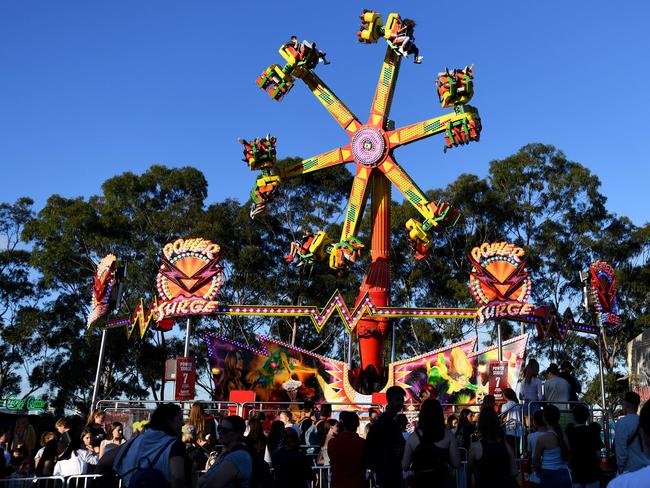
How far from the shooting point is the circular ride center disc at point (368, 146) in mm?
25203

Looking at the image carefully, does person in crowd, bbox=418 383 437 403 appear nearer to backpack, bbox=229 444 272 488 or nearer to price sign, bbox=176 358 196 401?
price sign, bbox=176 358 196 401

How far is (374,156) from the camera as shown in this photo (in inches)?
992

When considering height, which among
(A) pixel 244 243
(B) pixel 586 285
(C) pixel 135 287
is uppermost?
(A) pixel 244 243

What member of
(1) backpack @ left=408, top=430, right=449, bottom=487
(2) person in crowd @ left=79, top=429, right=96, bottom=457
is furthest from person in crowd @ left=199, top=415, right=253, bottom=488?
(2) person in crowd @ left=79, top=429, right=96, bottom=457

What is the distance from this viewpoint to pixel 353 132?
25.8m

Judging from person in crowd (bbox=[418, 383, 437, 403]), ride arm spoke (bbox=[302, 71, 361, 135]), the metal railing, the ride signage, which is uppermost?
ride arm spoke (bbox=[302, 71, 361, 135])

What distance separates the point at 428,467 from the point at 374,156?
19519 millimetres

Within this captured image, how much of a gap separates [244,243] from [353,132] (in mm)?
18689

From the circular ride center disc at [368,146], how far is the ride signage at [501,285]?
5234mm

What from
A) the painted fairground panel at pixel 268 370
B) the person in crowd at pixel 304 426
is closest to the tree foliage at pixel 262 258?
the painted fairground panel at pixel 268 370

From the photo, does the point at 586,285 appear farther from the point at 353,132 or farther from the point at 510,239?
the point at 510,239

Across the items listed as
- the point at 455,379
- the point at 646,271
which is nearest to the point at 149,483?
the point at 455,379

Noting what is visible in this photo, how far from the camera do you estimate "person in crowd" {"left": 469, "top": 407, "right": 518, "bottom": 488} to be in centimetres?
670

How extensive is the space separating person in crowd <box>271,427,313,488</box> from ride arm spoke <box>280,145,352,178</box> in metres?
19.2
